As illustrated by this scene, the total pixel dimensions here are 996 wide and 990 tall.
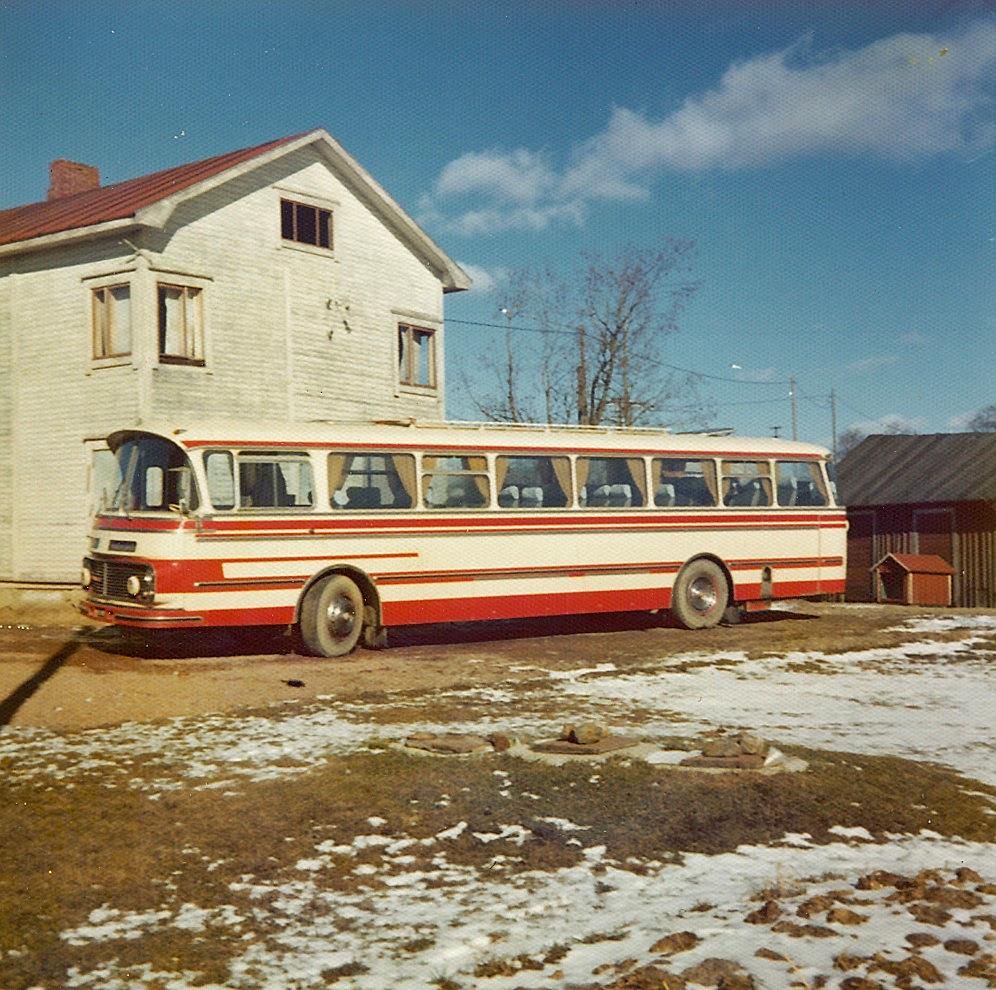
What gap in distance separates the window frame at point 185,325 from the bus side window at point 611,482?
26.6ft

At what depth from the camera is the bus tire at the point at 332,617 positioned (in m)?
13.1

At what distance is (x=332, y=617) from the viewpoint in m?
13.3

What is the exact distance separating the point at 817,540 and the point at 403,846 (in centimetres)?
1365

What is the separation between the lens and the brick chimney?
1024 inches

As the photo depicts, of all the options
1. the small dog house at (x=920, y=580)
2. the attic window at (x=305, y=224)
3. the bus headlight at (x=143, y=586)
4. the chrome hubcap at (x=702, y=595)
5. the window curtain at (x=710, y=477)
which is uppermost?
the attic window at (x=305, y=224)

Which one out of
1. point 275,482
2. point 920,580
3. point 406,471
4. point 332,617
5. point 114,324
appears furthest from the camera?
point 920,580

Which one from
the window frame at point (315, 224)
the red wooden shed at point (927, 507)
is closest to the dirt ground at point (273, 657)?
the window frame at point (315, 224)

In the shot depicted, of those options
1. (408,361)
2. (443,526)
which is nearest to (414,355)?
(408,361)

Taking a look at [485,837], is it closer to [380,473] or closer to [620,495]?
[380,473]

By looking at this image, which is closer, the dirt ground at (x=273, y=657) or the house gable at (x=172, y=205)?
the dirt ground at (x=273, y=657)

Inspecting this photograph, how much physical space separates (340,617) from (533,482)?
11.4 feet

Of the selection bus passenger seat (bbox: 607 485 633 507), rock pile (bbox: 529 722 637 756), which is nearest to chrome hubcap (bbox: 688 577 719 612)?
bus passenger seat (bbox: 607 485 633 507)

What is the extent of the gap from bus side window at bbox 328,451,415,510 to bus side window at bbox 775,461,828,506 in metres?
6.77

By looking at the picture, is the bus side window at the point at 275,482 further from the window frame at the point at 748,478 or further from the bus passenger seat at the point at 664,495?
the window frame at the point at 748,478
